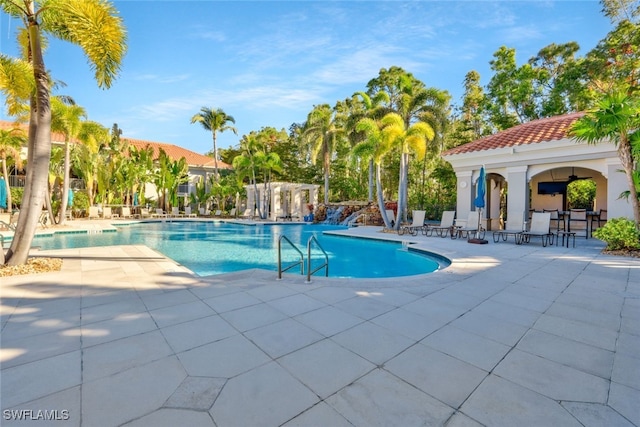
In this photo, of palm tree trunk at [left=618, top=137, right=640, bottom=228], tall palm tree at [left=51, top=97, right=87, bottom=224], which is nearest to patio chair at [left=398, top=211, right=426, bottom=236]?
palm tree trunk at [left=618, top=137, right=640, bottom=228]

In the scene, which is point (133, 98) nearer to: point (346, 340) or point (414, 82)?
point (346, 340)

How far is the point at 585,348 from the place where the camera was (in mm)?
3121

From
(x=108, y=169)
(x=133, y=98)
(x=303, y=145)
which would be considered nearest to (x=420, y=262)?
(x=133, y=98)

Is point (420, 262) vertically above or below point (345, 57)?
below

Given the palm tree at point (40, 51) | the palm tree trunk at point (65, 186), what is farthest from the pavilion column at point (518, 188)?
the palm tree trunk at point (65, 186)

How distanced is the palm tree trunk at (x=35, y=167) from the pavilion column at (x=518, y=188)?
1547 centimetres

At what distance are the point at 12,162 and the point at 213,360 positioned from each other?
29567 mm

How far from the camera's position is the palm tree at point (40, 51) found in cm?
616

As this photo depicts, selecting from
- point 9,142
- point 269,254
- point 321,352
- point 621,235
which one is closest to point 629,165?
point 621,235

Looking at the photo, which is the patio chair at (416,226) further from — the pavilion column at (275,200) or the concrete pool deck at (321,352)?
the pavilion column at (275,200)

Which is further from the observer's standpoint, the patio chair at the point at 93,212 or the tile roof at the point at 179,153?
the tile roof at the point at 179,153

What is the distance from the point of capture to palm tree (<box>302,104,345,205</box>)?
24.8 metres

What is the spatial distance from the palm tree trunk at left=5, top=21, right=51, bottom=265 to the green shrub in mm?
14151

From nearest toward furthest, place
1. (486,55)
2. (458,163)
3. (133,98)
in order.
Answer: (133,98), (458,163), (486,55)
